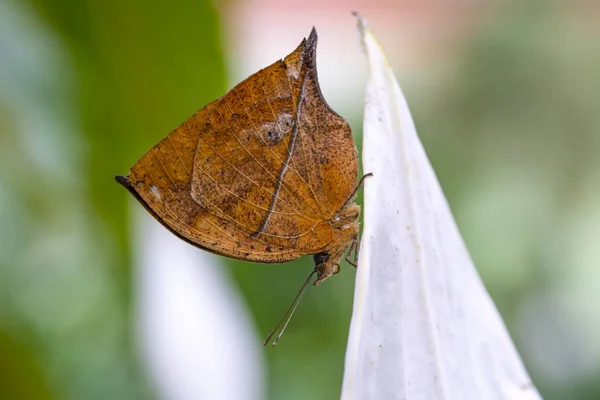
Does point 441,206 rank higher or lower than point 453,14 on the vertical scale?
lower

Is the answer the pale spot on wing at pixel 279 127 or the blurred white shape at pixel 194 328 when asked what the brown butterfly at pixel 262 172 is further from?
the blurred white shape at pixel 194 328

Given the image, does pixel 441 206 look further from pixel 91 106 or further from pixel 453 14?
pixel 453 14

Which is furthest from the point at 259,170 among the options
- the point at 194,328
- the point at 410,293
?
the point at 194,328

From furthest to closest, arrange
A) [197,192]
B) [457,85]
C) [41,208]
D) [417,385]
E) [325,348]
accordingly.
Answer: [457,85], [325,348], [41,208], [197,192], [417,385]

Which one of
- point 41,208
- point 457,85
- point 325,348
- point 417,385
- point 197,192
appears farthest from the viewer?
point 457,85

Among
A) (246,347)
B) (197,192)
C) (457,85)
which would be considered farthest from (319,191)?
(457,85)

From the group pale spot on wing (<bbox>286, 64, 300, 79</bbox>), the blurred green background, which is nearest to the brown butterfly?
pale spot on wing (<bbox>286, 64, 300, 79</bbox>)

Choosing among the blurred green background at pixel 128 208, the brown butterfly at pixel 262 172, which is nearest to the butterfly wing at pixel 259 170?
the brown butterfly at pixel 262 172
